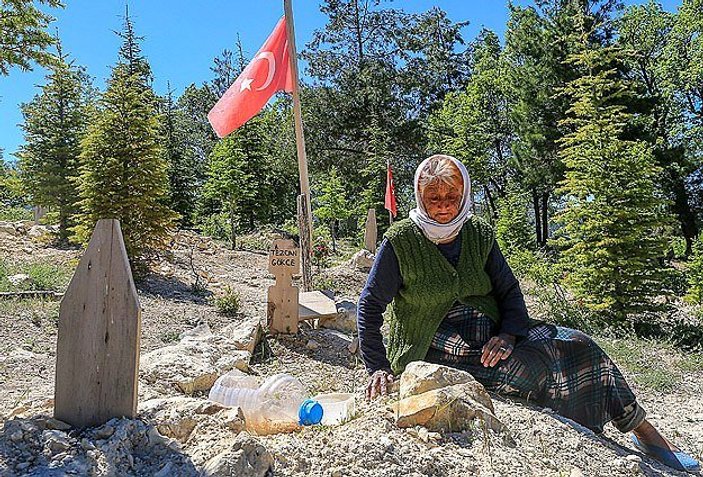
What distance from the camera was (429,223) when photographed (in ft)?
8.48

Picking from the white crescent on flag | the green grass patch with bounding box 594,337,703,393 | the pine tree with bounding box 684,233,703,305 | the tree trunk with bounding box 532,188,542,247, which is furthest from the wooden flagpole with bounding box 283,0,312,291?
the tree trunk with bounding box 532,188,542,247

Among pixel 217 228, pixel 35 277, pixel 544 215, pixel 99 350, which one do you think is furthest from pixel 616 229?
pixel 217 228

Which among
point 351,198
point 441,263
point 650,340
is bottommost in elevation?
point 650,340

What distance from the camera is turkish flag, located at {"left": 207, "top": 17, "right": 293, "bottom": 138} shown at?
630 cm

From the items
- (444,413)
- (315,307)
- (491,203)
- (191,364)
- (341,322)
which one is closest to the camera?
(444,413)

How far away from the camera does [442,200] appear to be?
2578 millimetres

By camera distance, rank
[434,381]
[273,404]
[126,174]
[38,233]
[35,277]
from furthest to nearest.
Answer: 1. [38,233]
2. [126,174]
3. [35,277]
4. [273,404]
5. [434,381]

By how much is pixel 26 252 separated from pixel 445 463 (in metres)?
11.3

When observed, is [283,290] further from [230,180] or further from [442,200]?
[230,180]

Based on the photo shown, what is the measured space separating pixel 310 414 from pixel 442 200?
1.11 m

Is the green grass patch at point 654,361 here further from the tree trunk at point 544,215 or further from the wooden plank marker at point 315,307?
the tree trunk at point 544,215

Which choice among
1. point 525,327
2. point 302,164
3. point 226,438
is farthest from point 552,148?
point 226,438

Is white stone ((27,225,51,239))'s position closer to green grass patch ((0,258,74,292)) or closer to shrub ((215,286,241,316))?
green grass patch ((0,258,74,292))

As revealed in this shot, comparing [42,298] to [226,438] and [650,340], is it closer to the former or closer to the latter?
[226,438]
